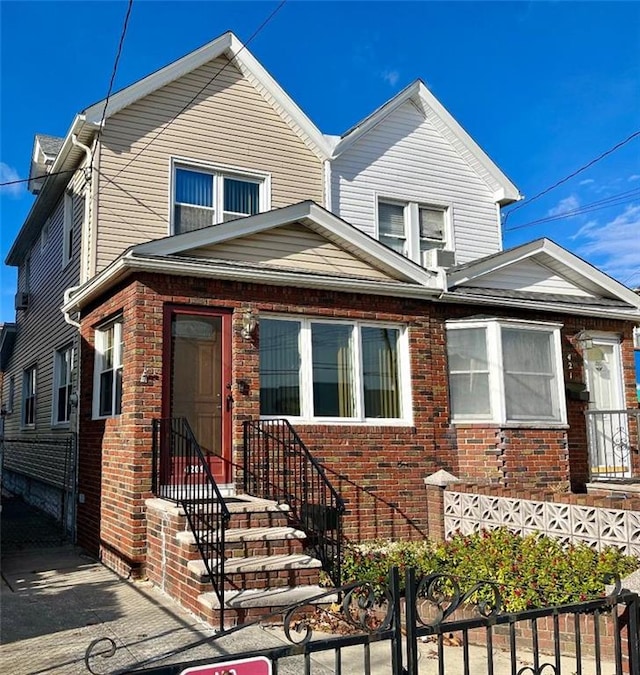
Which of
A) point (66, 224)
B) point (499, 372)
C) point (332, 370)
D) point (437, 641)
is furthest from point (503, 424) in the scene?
point (66, 224)

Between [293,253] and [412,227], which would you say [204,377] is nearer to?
[293,253]

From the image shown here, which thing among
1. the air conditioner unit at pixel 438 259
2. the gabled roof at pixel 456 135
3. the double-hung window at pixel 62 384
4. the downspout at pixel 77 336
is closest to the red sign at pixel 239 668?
the downspout at pixel 77 336

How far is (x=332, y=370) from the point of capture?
9344 mm

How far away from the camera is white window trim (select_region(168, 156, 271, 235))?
35.4ft

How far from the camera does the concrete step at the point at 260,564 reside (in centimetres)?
610

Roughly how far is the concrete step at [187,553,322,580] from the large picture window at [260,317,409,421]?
2418 mm

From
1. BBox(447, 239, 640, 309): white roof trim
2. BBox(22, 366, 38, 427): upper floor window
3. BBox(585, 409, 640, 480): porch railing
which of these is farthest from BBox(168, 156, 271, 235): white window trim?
BBox(585, 409, 640, 480): porch railing

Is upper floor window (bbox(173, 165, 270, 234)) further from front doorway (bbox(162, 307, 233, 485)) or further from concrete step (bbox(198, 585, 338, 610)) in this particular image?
concrete step (bbox(198, 585, 338, 610))

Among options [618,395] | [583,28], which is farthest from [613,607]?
[583,28]

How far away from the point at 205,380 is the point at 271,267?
172 cm

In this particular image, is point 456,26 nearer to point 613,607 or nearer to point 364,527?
point 364,527

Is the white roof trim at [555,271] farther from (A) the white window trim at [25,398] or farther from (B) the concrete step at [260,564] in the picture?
(A) the white window trim at [25,398]

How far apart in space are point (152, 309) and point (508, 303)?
5485 mm

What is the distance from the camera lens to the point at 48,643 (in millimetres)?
5332
